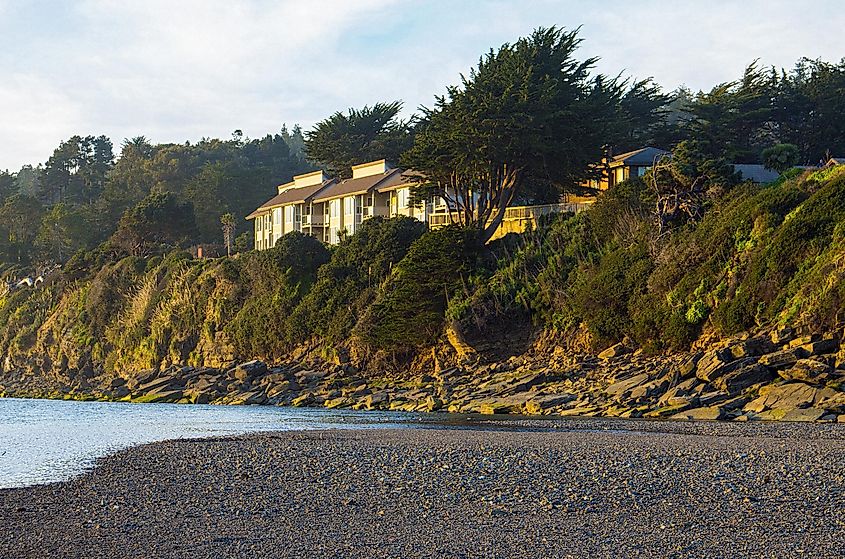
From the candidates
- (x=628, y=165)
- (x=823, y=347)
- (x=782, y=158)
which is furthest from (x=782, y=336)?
(x=628, y=165)

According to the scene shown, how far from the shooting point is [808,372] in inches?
1351

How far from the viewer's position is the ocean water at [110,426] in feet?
75.1

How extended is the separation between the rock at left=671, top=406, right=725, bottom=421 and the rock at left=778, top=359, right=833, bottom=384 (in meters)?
2.98

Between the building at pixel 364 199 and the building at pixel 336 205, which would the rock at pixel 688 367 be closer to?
the building at pixel 336 205

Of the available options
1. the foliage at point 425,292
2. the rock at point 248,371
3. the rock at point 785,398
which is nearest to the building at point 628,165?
the foliage at point 425,292

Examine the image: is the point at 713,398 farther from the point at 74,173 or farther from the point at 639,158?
the point at 74,173

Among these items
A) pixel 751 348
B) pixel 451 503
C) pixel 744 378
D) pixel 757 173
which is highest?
pixel 757 173

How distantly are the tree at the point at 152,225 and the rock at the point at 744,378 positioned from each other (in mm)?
71668

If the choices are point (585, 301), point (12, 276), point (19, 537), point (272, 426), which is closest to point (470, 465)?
point (19, 537)

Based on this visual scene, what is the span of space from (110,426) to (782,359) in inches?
976

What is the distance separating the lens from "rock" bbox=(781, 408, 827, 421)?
3098cm

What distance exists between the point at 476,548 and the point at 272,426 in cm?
2441

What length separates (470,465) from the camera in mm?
19156

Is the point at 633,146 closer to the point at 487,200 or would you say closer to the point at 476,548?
the point at 487,200
